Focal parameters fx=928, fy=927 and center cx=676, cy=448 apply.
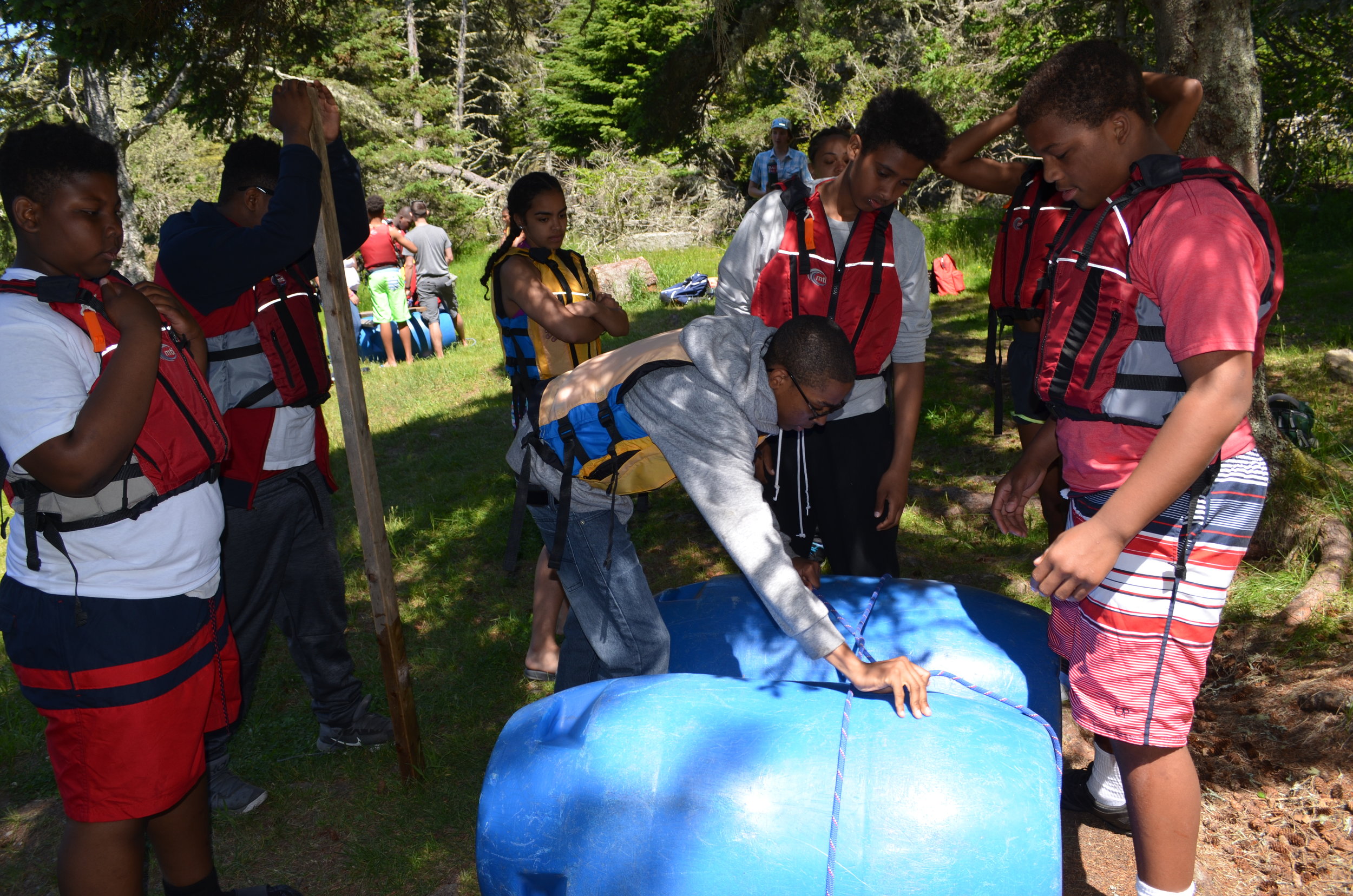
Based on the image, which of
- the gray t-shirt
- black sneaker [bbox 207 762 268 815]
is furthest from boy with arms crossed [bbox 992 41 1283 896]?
the gray t-shirt

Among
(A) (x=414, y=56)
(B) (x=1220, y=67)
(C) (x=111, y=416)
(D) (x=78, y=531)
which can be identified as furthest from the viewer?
(A) (x=414, y=56)

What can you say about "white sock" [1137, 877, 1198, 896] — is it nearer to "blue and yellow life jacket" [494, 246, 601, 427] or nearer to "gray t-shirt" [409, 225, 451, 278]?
"blue and yellow life jacket" [494, 246, 601, 427]

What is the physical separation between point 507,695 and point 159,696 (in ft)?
6.76

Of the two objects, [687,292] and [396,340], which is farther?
[687,292]

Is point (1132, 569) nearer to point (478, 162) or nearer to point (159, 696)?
point (159, 696)

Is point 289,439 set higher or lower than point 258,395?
lower

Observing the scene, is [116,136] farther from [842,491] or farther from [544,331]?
[842,491]

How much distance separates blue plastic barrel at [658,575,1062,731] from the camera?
2.81 metres

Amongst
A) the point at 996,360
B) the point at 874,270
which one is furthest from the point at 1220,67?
the point at 874,270

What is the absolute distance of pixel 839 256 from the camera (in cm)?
345

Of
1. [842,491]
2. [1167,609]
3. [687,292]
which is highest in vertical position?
[1167,609]

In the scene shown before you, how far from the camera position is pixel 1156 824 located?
2.30 meters

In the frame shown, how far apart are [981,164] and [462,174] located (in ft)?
→ 83.9

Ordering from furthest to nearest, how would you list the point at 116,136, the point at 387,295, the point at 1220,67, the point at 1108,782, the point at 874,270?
the point at 116,136 < the point at 387,295 < the point at 1220,67 < the point at 874,270 < the point at 1108,782
